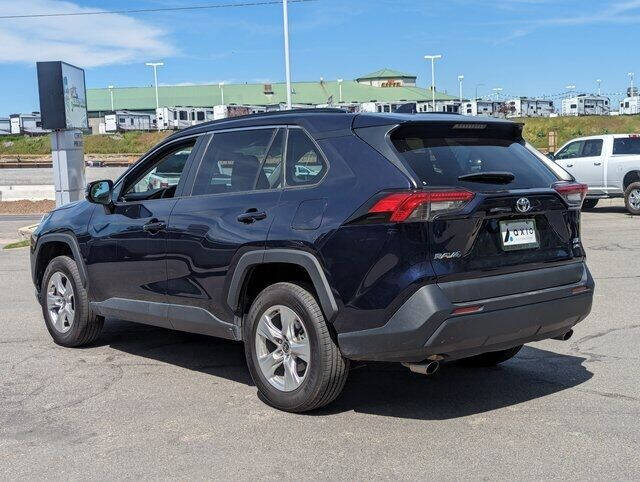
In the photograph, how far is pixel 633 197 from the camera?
1867 centimetres

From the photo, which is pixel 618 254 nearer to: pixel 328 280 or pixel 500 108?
pixel 328 280

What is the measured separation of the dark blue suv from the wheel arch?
84cm

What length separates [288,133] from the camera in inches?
207

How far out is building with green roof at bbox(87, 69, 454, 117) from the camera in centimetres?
9912

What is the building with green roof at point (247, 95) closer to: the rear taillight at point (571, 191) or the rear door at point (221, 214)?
the rear door at point (221, 214)

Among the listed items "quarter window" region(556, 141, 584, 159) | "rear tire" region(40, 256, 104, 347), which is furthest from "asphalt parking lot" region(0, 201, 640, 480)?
"quarter window" region(556, 141, 584, 159)

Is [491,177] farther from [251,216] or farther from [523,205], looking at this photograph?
[251,216]

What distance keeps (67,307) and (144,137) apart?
7273cm

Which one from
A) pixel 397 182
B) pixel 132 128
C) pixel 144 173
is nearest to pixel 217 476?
pixel 397 182

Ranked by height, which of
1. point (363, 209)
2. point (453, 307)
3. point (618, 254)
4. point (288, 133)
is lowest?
point (618, 254)

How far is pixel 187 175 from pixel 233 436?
7.00 feet

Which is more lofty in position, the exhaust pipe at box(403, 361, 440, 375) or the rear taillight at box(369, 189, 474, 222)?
the rear taillight at box(369, 189, 474, 222)

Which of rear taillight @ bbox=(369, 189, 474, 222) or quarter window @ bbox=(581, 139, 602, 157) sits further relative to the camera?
quarter window @ bbox=(581, 139, 602, 157)

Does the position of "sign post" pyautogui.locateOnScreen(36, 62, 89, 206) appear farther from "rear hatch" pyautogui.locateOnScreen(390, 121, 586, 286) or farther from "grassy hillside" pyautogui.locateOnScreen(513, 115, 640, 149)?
"grassy hillside" pyautogui.locateOnScreen(513, 115, 640, 149)
